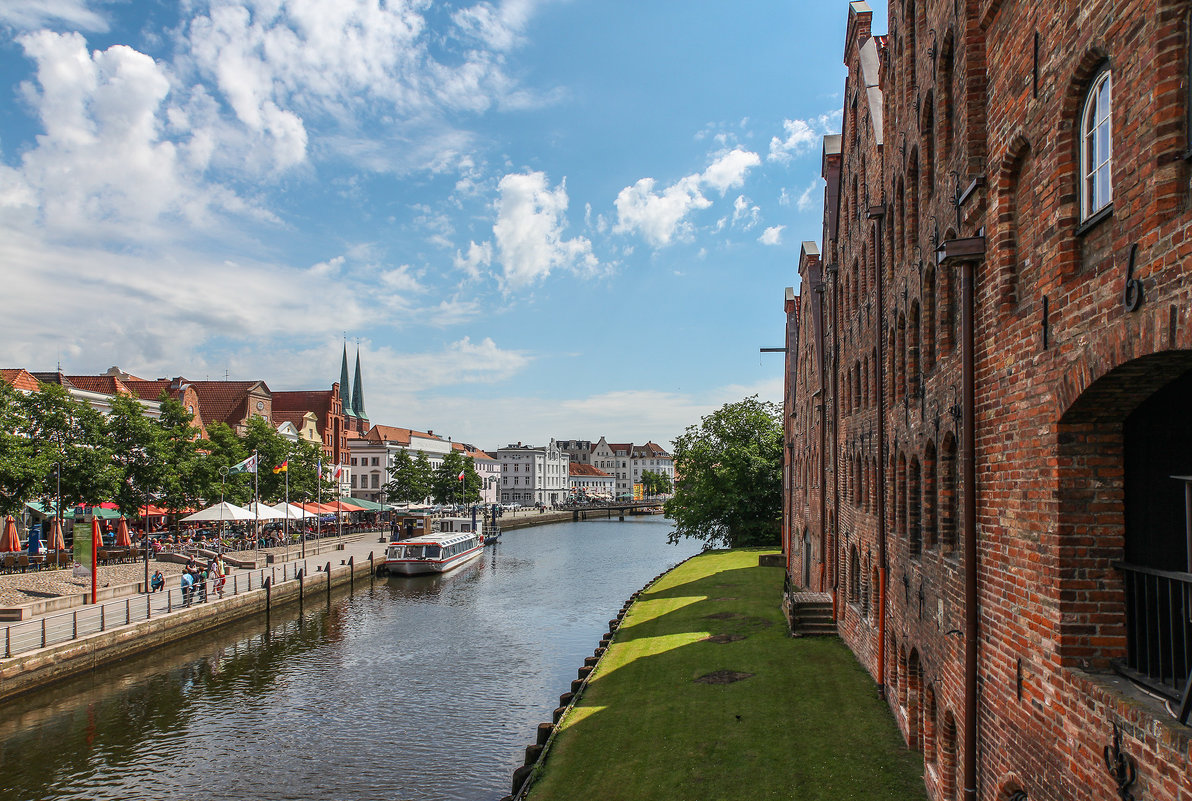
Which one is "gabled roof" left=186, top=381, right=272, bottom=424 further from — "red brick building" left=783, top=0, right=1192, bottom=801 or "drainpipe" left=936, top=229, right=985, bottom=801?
"drainpipe" left=936, top=229, right=985, bottom=801

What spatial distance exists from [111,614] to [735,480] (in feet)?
125

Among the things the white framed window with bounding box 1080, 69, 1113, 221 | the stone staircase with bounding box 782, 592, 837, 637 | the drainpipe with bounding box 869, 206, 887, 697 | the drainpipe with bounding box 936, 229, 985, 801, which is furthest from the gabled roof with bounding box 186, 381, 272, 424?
the white framed window with bounding box 1080, 69, 1113, 221

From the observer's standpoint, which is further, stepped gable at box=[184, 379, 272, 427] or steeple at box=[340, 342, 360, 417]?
steeple at box=[340, 342, 360, 417]

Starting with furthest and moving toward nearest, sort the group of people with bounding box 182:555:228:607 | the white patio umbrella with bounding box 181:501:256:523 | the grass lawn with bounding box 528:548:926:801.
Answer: the white patio umbrella with bounding box 181:501:256:523 < the group of people with bounding box 182:555:228:607 < the grass lawn with bounding box 528:548:926:801

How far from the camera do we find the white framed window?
19.5 ft

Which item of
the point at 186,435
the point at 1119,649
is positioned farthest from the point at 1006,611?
the point at 186,435

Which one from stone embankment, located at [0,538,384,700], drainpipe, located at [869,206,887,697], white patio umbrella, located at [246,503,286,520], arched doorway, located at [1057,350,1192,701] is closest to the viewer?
arched doorway, located at [1057,350,1192,701]

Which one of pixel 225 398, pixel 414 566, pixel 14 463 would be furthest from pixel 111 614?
pixel 225 398

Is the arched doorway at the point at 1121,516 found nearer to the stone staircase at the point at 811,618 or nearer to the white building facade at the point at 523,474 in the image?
the stone staircase at the point at 811,618

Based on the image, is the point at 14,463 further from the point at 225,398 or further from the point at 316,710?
the point at 225,398

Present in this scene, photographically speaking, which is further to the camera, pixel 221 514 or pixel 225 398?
pixel 225 398

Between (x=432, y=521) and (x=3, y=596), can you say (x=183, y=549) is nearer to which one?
(x=3, y=596)

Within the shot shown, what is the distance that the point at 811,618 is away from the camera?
23.5 metres

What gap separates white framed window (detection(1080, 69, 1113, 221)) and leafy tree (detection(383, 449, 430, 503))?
95.7 m
